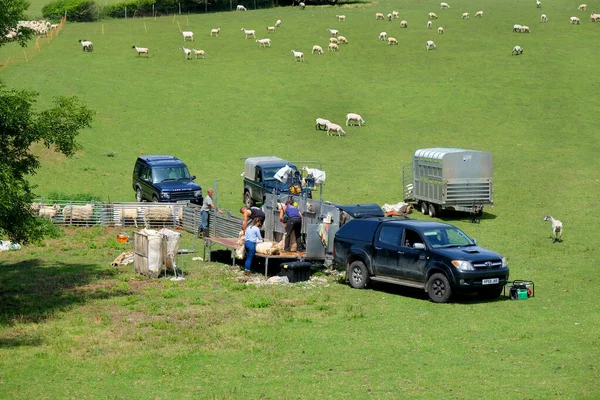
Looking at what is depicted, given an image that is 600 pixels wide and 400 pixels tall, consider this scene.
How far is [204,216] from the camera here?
32562 millimetres

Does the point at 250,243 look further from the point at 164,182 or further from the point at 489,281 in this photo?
the point at 164,182

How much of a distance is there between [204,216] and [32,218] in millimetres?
9982

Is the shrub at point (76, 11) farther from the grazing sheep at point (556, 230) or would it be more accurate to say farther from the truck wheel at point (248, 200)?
the grazing sheep at point (556, 230)

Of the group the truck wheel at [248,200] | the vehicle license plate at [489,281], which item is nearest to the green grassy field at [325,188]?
the truck wheel at [248,200]

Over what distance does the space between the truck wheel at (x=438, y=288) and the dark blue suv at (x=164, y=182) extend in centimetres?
1828

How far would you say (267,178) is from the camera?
38.5 m

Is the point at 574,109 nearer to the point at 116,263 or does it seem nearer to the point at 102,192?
the point at 102,192

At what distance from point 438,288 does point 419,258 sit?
0.94 metres

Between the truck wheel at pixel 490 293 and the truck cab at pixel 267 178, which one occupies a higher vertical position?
the truck cab at pixel 267 178

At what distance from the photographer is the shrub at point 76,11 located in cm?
9012

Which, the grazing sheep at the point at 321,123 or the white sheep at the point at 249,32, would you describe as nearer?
the grazing sheep at the point at 321,123

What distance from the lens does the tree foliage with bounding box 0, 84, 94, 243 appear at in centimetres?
2219

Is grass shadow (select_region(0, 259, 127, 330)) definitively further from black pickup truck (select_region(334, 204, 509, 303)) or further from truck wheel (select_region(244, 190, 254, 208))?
truck wheel (select_region(244, 190, 254, 208))

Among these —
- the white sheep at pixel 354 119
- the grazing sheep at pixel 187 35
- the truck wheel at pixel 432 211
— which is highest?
the grazing sheep at pixel 187 35
